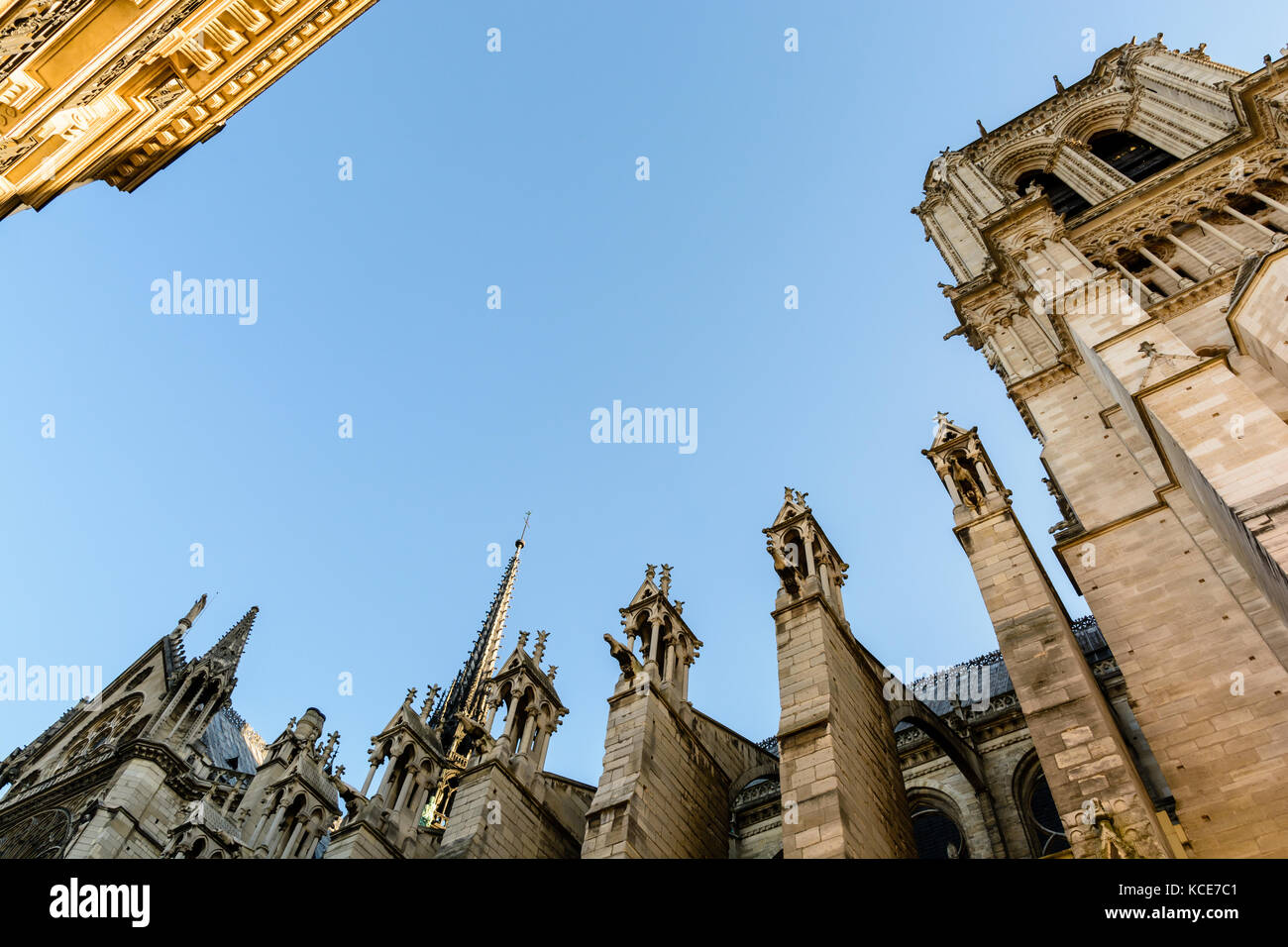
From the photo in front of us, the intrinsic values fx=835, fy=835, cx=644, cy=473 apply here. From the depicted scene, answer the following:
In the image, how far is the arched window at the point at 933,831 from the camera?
15.4 m

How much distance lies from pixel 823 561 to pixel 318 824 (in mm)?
13569

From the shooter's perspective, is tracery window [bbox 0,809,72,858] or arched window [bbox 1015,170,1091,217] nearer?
tracery window [bbox 0,809,72,858]

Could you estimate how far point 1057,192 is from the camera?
28.7 meters

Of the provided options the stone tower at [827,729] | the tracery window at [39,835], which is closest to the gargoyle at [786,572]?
the stone tower at [827,729]

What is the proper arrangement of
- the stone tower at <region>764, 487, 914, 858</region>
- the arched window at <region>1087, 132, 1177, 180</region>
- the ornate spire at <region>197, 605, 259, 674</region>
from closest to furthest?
1. the stone tower at <region>764, 487, 914, 858</region>
2. the arched window at <region>1087, 132, 1177, 180</region>
3. the ornate spire at <region>197, 605, 259, 674</region>

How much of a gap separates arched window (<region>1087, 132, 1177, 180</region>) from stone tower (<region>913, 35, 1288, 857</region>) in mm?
152

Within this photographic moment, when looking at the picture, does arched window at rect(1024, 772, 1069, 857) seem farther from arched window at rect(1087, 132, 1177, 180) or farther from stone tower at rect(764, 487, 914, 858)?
arched window at rect(1087, 132, 1177, 180)

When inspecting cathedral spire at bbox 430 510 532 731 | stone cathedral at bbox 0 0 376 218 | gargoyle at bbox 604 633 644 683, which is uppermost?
cathedral spire at bbox 430 510 532 731

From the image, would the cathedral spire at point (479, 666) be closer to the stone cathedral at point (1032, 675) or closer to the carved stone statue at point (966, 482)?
the stone cathedral at point (1032, 675)

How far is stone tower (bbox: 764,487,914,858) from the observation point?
9.15 m

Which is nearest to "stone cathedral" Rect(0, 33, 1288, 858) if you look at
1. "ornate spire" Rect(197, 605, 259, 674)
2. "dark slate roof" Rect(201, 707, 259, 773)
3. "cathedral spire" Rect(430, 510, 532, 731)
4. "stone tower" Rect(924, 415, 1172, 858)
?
"stone tower" Rect(924, 415, 1172, 858)
